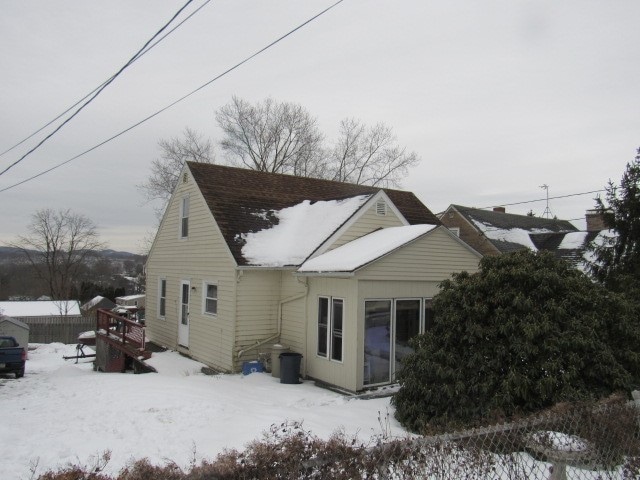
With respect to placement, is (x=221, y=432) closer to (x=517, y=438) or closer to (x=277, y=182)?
(x=517, y=438)

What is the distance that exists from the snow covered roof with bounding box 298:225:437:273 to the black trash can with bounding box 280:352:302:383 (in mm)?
2261

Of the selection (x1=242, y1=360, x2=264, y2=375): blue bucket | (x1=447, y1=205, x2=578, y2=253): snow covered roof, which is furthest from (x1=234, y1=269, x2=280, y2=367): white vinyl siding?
(x1=447, y1=205, x2=578, y2=253): snow covered roof

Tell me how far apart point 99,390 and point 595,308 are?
34.0 feet

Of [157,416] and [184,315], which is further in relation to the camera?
[184,315]

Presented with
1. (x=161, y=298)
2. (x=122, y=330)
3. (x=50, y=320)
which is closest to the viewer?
(x=122, y=330)

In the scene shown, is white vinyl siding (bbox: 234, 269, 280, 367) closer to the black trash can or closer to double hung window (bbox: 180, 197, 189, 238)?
the black trash can

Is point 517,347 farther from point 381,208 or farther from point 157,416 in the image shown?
point 381,208

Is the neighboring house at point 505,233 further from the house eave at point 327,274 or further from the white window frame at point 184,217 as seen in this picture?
the house eave at point 327,274

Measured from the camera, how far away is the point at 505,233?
33.8 meters

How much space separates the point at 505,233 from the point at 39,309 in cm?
4006

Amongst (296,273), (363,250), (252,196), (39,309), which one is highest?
(252,196)

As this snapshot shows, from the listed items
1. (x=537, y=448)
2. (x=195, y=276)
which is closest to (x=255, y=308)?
(x=195, y=276)

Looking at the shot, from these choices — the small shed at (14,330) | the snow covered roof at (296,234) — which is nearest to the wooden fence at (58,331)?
the small shed at (14,330)

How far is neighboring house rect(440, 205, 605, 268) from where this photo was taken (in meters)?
31.4
